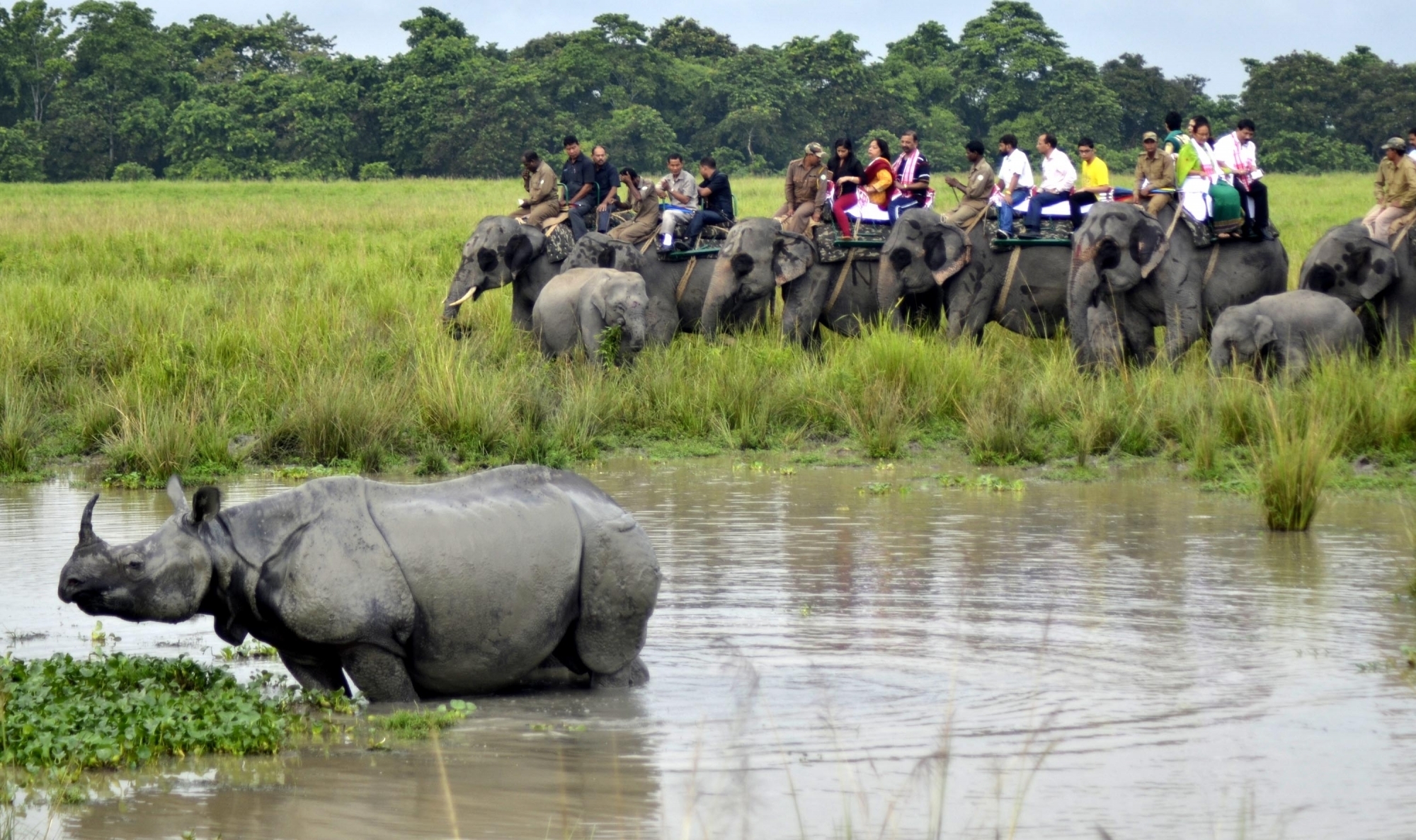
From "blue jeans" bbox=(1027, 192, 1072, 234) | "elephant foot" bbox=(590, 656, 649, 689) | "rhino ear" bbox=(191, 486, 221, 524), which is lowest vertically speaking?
"elephant foot" bbox=(590, 656, 649, 689)

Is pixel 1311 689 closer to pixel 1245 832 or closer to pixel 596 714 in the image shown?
pixel 1245 832

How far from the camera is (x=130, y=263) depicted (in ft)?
73.0

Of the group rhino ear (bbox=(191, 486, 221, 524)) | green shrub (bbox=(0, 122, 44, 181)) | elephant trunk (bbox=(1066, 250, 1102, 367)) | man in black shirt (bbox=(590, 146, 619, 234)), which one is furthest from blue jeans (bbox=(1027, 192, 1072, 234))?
green shrub (bbox=(0, 122, 44, 181))

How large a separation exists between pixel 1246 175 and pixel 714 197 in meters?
5.57

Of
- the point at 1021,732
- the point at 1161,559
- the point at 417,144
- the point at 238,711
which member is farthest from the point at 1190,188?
the point at 417,144

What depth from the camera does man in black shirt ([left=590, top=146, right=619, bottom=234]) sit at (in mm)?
20250

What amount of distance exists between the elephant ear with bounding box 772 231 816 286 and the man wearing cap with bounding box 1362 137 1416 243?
509 cm

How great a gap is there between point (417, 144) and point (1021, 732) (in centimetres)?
5069

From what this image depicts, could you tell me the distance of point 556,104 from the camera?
195ft

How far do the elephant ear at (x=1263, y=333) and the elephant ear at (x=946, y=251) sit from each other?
3.60 metres

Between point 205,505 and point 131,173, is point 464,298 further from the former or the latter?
point 131,173

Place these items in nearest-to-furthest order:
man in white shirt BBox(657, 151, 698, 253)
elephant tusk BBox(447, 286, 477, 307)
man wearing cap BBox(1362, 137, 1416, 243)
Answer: man wearing cap BBox(1362, 137, 1416, 243) → elephant tusk BBox(447, 286, 477, 307) → man in white shirt BBox(657, 151, 698, 253)

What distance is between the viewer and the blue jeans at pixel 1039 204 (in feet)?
56.9

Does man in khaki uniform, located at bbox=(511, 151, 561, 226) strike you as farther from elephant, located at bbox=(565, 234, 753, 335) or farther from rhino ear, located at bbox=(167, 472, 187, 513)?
rhino ear, located at bbox=(167, 472, 187, 513)
